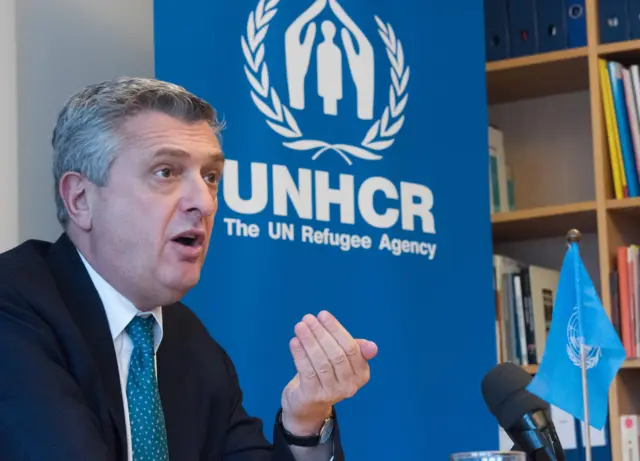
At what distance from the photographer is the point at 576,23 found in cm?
359

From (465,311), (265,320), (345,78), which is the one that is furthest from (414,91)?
(265,320)

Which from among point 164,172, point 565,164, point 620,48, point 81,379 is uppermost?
point 620,48

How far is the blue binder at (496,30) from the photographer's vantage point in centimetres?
372

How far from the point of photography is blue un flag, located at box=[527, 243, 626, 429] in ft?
5.52

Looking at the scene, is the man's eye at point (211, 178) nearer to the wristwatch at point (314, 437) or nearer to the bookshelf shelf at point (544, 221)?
the wristwatch at point (314, 437)

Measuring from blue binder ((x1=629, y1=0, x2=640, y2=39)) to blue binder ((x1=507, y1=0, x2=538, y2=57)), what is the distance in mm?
329

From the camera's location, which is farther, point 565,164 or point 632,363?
point 565,164

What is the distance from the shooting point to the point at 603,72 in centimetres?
350

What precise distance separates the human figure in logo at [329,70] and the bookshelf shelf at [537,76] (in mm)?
1065

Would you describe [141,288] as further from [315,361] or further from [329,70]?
[329,70]

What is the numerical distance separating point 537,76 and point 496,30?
0.72 feet

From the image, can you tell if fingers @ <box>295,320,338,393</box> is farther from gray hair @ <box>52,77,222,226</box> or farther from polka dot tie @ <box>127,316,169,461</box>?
gray hair @ <box>52,77,222,226</box>

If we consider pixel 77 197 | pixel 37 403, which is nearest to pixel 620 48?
pixel 77 197

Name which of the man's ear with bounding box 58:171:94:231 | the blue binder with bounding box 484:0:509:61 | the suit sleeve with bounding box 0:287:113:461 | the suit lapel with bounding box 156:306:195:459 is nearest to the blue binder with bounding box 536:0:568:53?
the blue binder with bounding box 484:0:509:61
